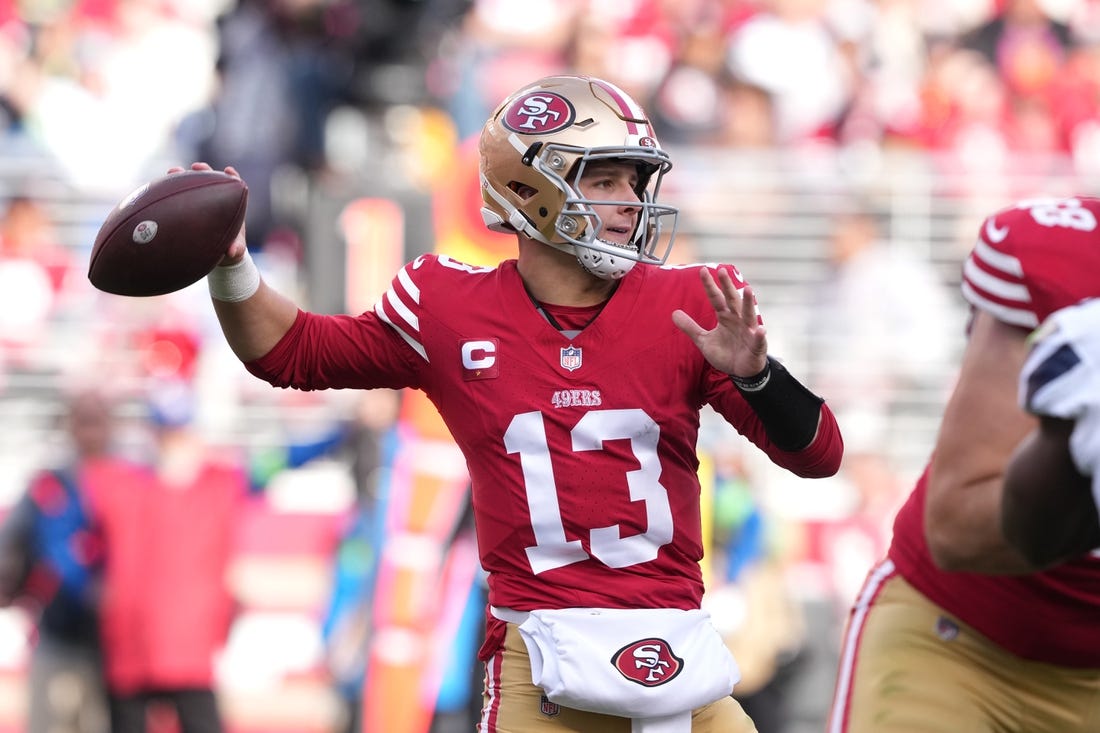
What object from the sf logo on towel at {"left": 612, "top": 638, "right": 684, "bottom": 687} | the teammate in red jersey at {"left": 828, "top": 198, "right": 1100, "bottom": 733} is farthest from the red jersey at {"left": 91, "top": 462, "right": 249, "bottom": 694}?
the teammate in red jersey at {"left": 828, "top": 198, "right": 1100, "bottom": 733}

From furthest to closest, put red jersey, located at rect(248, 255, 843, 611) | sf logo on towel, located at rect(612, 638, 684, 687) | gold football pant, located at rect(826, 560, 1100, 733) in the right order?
red jersey, located at rect(248, 255, 843, 611)
sf logo on towel, located at rect(612, 638, 684, 687)
gold football pant, located at rect(826, 560, 1100, 733)

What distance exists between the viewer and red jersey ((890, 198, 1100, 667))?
272 cm

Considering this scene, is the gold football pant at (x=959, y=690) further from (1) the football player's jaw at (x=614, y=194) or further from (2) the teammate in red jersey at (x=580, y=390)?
(1) the football player's jaw at (x=614, y=194)

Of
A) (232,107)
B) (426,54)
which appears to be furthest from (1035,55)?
(232,107)

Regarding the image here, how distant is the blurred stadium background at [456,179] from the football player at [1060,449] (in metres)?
5.58

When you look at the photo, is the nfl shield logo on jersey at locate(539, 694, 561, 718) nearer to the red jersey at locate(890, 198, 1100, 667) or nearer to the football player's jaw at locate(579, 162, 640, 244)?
the red jersey at locate(890, 198, 1100, 667)

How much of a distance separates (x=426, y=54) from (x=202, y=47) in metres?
1.55

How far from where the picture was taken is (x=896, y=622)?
3234 mm

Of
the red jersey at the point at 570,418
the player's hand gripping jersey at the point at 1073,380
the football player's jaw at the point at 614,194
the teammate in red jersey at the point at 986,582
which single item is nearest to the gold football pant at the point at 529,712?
the red jersey at the point at 570,418

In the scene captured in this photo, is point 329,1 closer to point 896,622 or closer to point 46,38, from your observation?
point 46,38

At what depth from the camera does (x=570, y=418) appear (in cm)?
338

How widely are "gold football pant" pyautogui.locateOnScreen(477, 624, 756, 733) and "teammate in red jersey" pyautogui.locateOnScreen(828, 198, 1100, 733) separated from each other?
10.4 inches

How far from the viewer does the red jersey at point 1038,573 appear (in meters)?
2.72

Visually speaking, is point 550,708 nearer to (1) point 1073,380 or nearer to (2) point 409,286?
(2) point 409,286
